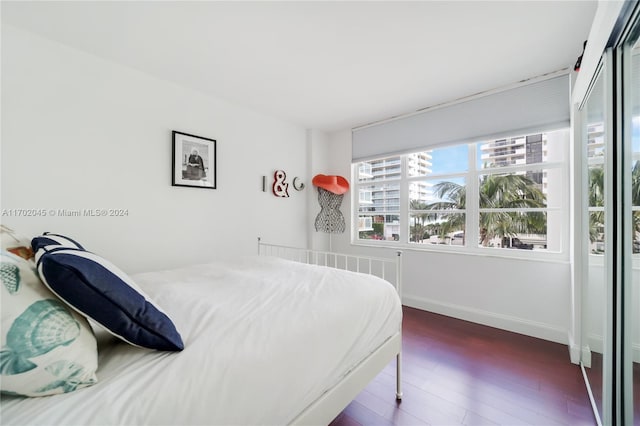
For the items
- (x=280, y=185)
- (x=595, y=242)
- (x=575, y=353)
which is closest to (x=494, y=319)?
(x=575, y=353)

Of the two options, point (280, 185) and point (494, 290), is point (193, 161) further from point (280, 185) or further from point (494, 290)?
point (494, 290)

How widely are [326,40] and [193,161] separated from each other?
1602 mm

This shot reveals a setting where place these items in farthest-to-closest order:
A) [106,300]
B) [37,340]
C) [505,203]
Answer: [505,203] < [106,300] < [37,340]

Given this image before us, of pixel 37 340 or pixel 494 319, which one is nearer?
pixel 37 340

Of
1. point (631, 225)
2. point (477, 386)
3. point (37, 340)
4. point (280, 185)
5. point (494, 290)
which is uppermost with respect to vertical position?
point (280, 185)

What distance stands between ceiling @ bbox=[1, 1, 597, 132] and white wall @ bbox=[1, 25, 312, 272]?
7.7 inches

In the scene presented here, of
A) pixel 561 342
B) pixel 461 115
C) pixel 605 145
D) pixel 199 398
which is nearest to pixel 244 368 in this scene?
pixel 199 398

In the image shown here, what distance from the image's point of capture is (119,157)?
2133mm

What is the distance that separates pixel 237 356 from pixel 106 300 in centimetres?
41

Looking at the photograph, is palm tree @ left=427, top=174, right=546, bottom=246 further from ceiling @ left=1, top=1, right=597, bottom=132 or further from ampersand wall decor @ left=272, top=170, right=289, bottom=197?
ampersand wall decor @ left=272, top=170, right=289, bottom=197

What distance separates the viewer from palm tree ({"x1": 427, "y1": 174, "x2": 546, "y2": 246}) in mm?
2510

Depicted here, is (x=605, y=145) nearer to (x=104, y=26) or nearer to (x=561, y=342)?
(x=561, y=342)

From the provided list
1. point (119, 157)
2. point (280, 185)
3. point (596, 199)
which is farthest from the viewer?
point (280, 185)

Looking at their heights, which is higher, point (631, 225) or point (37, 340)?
point (631, 225)
